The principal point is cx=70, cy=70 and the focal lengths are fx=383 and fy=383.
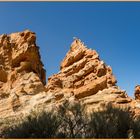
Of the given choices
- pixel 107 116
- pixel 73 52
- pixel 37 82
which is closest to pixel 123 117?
pixel 107 116

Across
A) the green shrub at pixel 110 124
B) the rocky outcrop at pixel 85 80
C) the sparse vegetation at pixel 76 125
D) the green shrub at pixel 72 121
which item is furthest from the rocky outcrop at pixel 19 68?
the green shrub at pixel 110 124

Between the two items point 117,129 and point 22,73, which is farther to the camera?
point 22,73

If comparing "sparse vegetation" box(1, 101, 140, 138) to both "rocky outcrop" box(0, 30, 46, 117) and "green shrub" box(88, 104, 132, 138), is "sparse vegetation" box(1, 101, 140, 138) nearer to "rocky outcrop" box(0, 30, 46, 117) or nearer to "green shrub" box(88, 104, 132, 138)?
"green shrub" box(88, 104, 132, 138)

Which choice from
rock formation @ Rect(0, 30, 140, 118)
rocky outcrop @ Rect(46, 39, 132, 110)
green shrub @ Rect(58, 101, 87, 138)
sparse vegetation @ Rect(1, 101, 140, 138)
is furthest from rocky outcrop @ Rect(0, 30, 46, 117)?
sparse vegetation @ Rect(1, 101, 140, 138)

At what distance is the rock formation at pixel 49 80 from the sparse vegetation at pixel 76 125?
15280mm

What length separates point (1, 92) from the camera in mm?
49219

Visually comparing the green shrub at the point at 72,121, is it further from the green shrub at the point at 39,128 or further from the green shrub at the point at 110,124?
the green shrub at the point at 110,124

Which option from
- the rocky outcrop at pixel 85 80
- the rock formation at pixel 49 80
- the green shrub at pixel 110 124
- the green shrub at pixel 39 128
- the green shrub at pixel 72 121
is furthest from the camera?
the rocky outcrop at pixel 85 80

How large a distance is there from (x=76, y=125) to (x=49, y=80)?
2983cm

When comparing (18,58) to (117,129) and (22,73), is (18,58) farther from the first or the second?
(117,129)

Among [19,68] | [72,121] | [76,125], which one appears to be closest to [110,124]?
[76,125]

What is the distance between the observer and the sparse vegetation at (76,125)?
2528 centimetres

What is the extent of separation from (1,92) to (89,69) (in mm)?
14054

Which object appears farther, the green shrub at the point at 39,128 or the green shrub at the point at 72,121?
the green shrub at the point at 72,121
